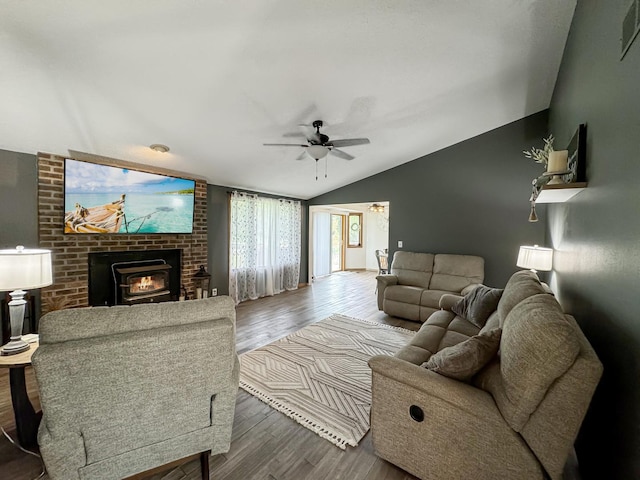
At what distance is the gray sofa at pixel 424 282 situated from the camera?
4.03 m

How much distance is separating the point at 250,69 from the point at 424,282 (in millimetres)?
3959

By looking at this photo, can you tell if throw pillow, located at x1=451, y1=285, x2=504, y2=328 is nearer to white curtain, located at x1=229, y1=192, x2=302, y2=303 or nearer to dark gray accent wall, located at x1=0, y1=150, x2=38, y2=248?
white curtain, located at x1=229, y1=192, x2=302, y2=303

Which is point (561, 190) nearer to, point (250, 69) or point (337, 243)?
point (250, 69)

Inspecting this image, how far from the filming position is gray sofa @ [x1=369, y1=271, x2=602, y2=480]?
107 centimetres

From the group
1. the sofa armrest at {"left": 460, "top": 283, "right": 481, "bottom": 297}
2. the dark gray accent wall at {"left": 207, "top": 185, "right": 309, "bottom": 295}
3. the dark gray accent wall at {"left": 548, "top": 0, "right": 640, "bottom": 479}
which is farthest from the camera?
the dark gray accent wall at {"left": 207, "top": 185, "right": 309, "bottom": 295}

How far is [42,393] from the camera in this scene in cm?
107

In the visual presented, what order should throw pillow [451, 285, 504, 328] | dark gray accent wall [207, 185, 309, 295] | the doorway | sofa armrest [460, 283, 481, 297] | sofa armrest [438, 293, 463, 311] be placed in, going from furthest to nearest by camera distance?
the doorway → dark gray accent wall [207, 185, 309, 295] → sofa armrest [460, 283, 481, 297] → sofa armrest [438, 293, 463, 311] → throw pillow [451, 285, 504, 328]

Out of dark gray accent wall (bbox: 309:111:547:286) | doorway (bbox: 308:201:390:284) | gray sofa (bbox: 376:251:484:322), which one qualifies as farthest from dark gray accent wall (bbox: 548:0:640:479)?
doorway (bbox: 308:201:390:284)

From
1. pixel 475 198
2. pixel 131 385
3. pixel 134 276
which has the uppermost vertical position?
pixel 475 198

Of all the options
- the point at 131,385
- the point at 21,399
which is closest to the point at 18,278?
the point at 21,399

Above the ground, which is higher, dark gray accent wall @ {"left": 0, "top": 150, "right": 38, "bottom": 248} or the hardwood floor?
dark gray accent wall @ {"left": 0, "top": 150, "right": 38, "bottom": 248}

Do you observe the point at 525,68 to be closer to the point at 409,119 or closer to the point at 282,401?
the point at 409,119

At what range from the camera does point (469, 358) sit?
A: 1.42 m

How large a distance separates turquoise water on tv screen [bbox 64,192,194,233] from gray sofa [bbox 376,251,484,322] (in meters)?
3.35
